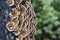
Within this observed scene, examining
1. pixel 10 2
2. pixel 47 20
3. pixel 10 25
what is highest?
pixel 10 2

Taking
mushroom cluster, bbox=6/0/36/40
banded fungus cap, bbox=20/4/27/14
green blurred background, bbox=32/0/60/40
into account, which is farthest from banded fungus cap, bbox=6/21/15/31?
green blurred background, bbox=32/0/60/40

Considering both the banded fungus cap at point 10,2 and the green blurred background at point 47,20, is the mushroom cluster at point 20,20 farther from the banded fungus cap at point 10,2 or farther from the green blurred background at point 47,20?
the green blurred background at point 47,20

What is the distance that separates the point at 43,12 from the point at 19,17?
2996mm

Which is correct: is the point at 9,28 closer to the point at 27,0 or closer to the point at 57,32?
the point at 27,0

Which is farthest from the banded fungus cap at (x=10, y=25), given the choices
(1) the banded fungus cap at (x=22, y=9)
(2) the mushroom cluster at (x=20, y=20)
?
(1) the banded fungus cap at (x=22, y=9)

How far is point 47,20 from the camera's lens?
462 centimetres

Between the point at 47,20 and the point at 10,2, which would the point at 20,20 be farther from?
the point at 47,20

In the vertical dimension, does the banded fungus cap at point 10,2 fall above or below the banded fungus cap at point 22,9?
above

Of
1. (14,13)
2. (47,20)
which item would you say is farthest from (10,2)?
(47,20)

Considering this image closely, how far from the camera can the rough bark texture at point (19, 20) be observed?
1663mm

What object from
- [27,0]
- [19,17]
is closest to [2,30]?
[19,17]

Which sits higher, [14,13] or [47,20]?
[14,13]

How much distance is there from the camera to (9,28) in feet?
5.45

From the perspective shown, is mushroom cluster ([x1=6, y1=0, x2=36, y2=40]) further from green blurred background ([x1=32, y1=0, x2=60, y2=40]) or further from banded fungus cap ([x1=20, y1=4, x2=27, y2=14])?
green blurred background ([x1=32, y1=0, x2=60, y2=40])
